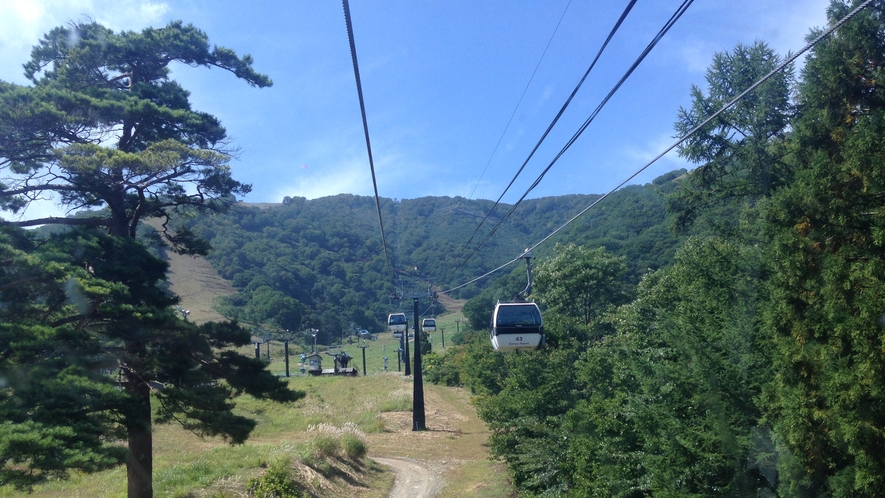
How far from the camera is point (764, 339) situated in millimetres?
11188

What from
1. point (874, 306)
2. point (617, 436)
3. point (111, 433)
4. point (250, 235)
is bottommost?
point (617, 436)

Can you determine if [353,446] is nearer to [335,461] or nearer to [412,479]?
[335,461]

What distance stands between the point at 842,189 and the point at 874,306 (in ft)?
7.96

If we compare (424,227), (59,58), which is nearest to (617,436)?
(59,58)

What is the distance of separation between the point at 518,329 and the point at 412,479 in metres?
7.40

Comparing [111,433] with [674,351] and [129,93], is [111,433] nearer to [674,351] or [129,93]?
[129,93]

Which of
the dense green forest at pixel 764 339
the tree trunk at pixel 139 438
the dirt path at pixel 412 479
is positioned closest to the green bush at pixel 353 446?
the dirt path at pixel 412 479

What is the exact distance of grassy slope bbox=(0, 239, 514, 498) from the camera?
14.9 meters

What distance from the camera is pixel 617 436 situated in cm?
1364

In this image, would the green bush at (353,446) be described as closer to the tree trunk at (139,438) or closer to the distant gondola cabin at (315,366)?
the tree trunk at (139,438)

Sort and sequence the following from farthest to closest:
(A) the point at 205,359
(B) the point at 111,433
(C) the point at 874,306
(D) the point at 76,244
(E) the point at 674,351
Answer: (E) the point at 674,351 < (A) the point at 205,359 < (D) the point at 76,244 < (B) the point at 111,433 < (C) the point at 874,306

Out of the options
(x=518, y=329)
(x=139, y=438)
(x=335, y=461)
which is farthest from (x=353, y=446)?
(x=139, y=438)

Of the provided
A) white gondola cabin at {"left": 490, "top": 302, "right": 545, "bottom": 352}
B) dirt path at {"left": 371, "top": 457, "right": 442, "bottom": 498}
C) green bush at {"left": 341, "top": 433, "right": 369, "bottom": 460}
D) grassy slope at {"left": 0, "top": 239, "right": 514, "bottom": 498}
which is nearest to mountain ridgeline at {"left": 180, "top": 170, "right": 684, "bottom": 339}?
grassy slope at {"left": 0, "top": 239, "right": 514, "bottom": 498}

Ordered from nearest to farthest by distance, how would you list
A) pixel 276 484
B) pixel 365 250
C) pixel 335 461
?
pixel 276 484, pixel 335 461, pixel 365 250
